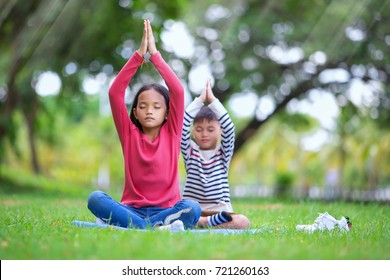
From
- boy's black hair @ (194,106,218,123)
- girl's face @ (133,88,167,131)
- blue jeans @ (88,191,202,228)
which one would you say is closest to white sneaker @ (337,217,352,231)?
blue jeans @ (88,191,202,228)

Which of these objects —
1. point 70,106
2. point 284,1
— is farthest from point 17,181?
point 284,1

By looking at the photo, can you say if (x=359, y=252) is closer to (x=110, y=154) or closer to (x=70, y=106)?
(x=70, y=106)

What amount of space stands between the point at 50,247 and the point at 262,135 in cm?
4003

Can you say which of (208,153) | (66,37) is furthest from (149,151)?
(66,37)

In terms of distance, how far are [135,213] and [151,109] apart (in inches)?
37.9

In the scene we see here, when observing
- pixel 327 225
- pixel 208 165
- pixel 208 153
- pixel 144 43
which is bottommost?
pixel 327 225

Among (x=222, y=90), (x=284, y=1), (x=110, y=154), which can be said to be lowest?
(x=110, y=154)

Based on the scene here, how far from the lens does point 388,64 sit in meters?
16.6

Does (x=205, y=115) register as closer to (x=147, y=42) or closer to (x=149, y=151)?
(x=149, y=151)

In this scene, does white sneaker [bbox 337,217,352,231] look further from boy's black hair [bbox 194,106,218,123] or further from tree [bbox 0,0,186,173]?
tree [bbox 0,0,186,173]

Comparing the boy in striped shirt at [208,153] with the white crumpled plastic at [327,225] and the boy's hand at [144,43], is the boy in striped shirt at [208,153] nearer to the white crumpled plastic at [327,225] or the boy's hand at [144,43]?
the white crumpled plastic at [327,225]

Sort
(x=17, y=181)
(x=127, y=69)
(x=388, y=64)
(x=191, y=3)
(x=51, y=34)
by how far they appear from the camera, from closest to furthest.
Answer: (x=127, y=69) < (x=388, y=64) < (x=51, y=34) < (x=191, y=3) < (x=17, y=181)

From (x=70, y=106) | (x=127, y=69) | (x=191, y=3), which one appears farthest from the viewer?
(x=70, y=106)

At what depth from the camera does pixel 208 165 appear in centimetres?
688
